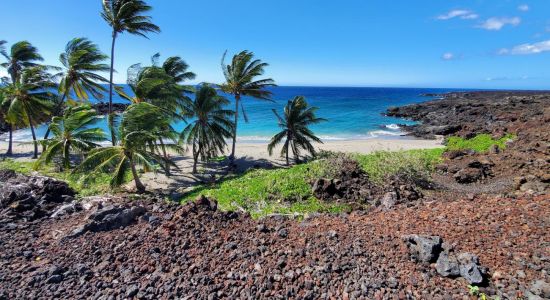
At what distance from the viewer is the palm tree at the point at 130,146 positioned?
14.0 meters

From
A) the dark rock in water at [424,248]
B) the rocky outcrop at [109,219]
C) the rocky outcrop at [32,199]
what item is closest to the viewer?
the dark rock in water at [424,248]

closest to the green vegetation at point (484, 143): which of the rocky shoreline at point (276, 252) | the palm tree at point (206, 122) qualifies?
the rocky shoreline at point (276, 252)

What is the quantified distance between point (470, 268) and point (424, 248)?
81 centimetres

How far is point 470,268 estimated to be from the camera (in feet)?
17.3

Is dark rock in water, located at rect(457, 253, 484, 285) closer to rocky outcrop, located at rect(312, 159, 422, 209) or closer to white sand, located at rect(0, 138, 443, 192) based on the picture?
rocky outcrop, located at rect(312, 159, 422, 209)

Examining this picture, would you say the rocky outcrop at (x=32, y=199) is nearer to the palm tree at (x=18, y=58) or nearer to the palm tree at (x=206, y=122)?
the palm tree at (x=206, y=122)

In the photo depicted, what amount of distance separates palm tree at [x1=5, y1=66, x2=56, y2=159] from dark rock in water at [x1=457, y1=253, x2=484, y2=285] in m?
26.5

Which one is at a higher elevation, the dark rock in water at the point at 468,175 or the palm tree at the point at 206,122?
the palm tree at the point at 206,122

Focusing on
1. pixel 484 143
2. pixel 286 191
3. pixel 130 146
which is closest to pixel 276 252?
pixel 286 191

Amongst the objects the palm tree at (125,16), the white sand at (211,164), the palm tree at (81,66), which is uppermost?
the palm tree at (125,16)

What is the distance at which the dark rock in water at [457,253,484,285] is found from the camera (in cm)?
509

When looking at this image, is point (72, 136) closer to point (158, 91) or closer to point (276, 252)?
point (158, 91)

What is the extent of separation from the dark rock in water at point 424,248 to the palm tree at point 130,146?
37.6ft

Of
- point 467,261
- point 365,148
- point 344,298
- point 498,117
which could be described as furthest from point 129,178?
point 498,117
